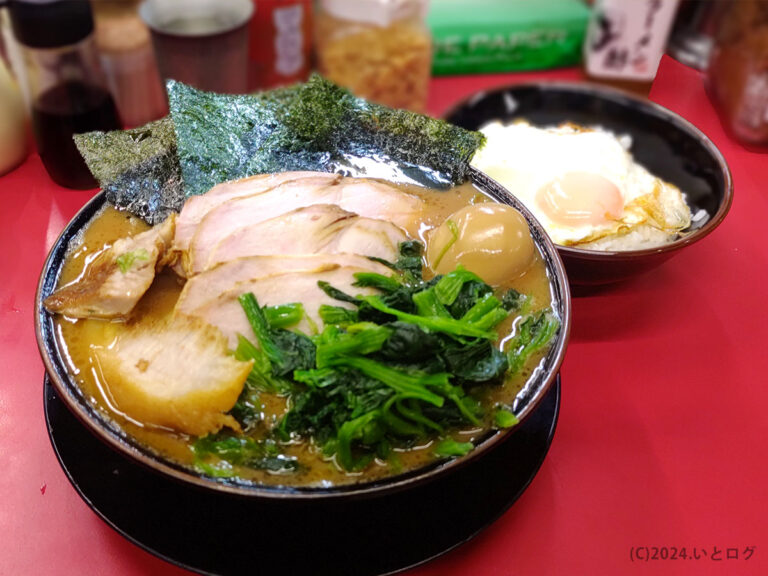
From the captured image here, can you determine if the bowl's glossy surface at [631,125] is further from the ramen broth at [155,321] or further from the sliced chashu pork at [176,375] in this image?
the sliced chashu pork at [176,375]

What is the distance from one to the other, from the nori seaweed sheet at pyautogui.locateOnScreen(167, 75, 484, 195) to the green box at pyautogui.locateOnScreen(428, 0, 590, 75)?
1128 millimetres

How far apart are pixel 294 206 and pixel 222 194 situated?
158mm

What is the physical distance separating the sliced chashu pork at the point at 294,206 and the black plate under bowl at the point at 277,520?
0.43 metres

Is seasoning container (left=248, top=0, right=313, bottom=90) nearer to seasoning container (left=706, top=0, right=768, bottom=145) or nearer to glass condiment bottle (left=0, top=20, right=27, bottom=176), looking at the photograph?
glass condiment bottle (left=0, top=20, right=27, bottom=176)

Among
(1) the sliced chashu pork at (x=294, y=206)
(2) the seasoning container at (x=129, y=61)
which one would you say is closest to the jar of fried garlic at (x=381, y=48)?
(2) the seasoning container at (x=129, y=61)

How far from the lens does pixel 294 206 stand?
1410 millimetres

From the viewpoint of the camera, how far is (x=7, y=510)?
135cm

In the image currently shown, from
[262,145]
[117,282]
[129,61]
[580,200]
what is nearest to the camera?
[117,282]

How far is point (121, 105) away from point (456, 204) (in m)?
1.84

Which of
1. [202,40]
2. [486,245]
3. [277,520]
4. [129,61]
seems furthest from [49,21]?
[277,520]

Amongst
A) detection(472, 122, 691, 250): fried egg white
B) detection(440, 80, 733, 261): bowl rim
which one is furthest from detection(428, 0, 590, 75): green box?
detection(472, 122, 691, 250): fried egg white

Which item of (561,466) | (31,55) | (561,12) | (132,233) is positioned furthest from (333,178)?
(561,12)

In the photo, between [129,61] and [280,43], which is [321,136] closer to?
[280,43]

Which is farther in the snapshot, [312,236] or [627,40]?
[627,40]
